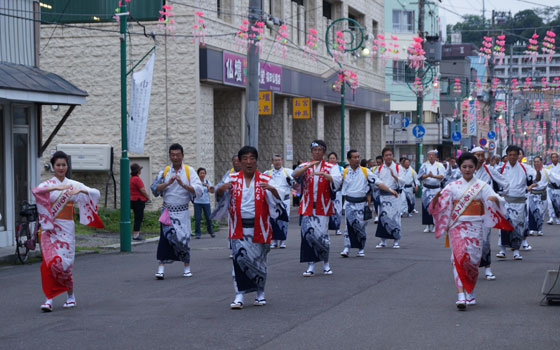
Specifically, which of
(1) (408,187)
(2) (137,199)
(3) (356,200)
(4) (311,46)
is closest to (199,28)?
(2) (137,199)

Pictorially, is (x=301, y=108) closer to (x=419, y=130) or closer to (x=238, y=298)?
(x=419, y=130)

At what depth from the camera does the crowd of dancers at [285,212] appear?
382 inches

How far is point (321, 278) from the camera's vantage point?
1232 centimetres

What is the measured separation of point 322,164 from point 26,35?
7.55 metres

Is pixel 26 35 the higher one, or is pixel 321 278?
pixel 26 35

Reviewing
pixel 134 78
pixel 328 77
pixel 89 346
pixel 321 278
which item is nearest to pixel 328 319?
pixel 89 346

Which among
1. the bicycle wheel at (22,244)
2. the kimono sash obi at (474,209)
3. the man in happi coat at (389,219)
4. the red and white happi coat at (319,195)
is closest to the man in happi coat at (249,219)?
the kimono sash obi at (474,209)

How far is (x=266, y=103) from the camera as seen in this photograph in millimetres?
27219

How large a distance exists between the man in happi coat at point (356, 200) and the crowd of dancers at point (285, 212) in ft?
0.06

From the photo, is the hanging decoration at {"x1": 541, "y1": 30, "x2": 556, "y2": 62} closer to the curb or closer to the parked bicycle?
the curb

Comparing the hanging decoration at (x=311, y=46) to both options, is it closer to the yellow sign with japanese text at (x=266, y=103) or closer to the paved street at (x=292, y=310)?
the yellow sign with japanese text at (x=266, y=103)

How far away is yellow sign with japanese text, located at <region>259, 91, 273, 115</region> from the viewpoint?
27062 millimetres

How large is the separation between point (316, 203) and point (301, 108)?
19019 mm

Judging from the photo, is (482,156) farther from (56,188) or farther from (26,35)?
(26,35)
